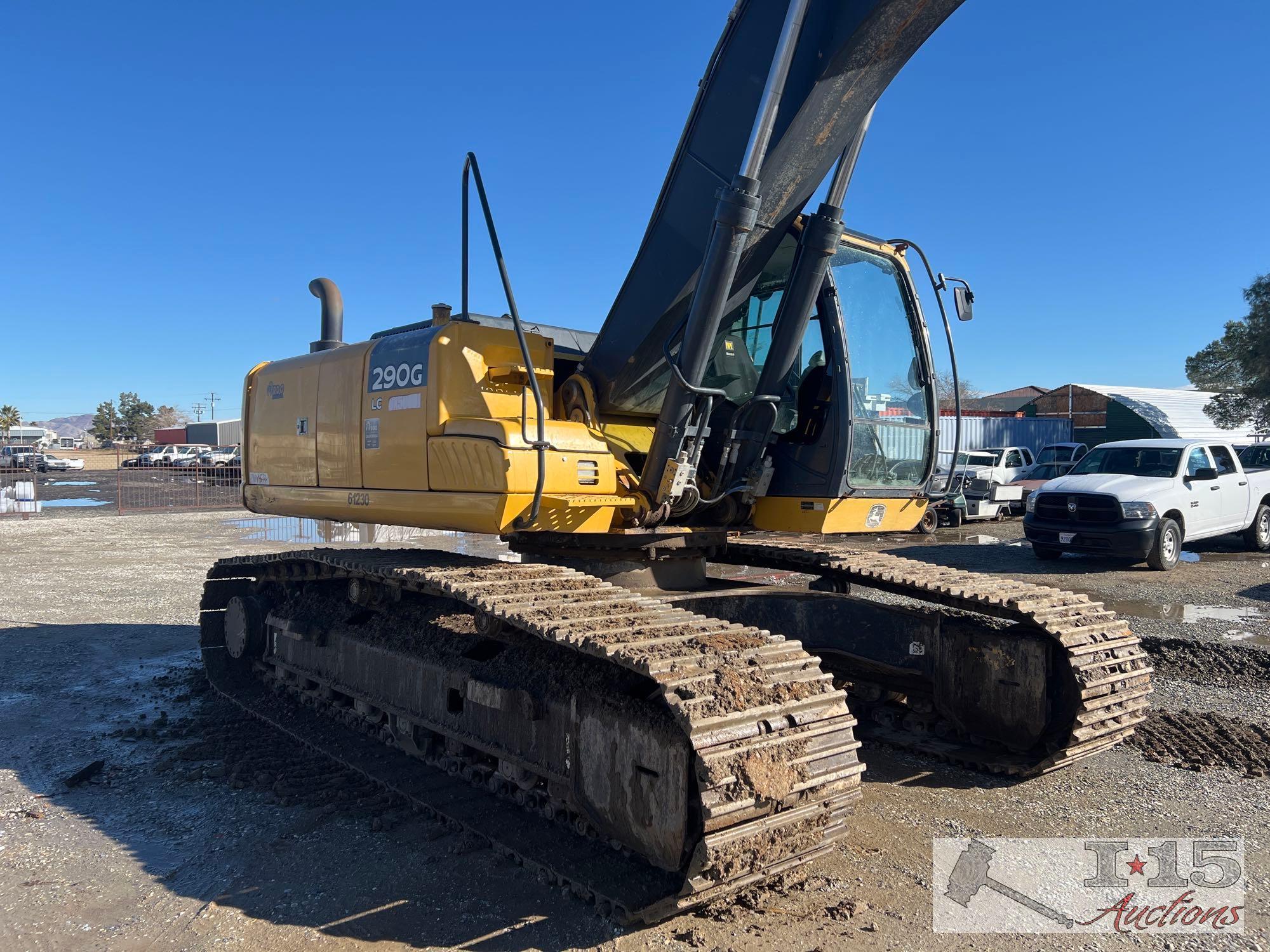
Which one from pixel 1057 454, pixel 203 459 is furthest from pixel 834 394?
pixel 203 459

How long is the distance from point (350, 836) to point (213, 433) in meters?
75.8

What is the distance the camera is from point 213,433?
239 feet

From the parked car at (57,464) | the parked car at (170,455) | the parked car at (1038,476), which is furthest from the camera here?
the parked car at (57,464)

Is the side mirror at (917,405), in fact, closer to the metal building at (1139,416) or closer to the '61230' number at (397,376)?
the '61230' number at (397,376)

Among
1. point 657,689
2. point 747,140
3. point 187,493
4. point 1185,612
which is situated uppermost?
point 747,140

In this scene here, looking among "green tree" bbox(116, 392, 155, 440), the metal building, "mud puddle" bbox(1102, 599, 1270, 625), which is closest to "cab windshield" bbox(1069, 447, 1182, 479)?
"mud puddle" bbox(1102, 599, 1270, 625)

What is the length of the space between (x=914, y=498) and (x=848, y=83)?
95.7 inches

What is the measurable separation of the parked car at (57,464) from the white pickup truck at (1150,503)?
47920 mm

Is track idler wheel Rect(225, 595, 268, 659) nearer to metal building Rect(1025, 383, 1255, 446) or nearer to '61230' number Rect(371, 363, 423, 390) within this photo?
'61230' number Rect(371, 363, 423, 390)

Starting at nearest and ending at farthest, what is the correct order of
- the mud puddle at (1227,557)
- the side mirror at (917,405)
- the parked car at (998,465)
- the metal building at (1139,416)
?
the side mirror at (917,405) < the mud puddle at (1227,557) < the parked car at (998,465) < the metal building at (1139,416)

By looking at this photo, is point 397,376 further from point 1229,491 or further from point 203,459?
point 203,459

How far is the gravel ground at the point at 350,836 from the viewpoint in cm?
344

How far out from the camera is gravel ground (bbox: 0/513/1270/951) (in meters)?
3.44

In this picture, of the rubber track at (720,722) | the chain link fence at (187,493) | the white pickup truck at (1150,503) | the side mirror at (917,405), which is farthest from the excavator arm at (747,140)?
the chain link fence at (187,493)
